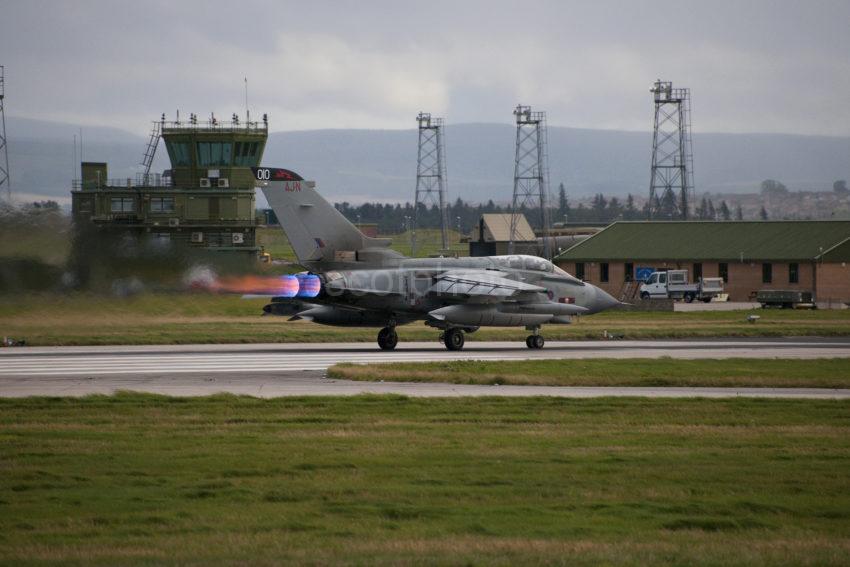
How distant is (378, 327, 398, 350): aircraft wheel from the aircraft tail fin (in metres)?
3.03

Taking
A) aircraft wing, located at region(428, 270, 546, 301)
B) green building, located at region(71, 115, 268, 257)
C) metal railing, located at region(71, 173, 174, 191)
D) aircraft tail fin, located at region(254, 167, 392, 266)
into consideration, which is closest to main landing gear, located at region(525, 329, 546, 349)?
aircraft wing, located at region(428, 270, 546, 301)

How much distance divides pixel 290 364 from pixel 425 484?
17.3 meters

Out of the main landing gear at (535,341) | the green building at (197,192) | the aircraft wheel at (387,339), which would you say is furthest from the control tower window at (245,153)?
the main landing gear at (535,341)

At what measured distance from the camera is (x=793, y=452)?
16812 mm

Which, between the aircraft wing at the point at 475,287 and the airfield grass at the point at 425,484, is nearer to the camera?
the airfield grass at the point at 425,484

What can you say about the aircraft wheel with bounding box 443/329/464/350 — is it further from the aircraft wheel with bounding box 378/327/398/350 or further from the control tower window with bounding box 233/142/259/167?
the control tower window with bounding box 233/142/259/167

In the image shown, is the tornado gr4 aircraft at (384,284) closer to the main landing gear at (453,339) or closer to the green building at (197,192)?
the main landing gear at (453,339)

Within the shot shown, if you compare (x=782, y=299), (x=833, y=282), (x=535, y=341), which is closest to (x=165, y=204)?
(x=782, y=299)

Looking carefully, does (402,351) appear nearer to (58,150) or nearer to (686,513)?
(686,513)

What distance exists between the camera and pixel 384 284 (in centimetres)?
3547

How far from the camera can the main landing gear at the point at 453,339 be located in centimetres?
3681

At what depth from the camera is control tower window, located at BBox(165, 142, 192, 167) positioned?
70.9 metres

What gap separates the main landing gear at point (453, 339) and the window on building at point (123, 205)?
38495 millimetres

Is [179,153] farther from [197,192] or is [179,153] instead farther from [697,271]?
[697,271]
